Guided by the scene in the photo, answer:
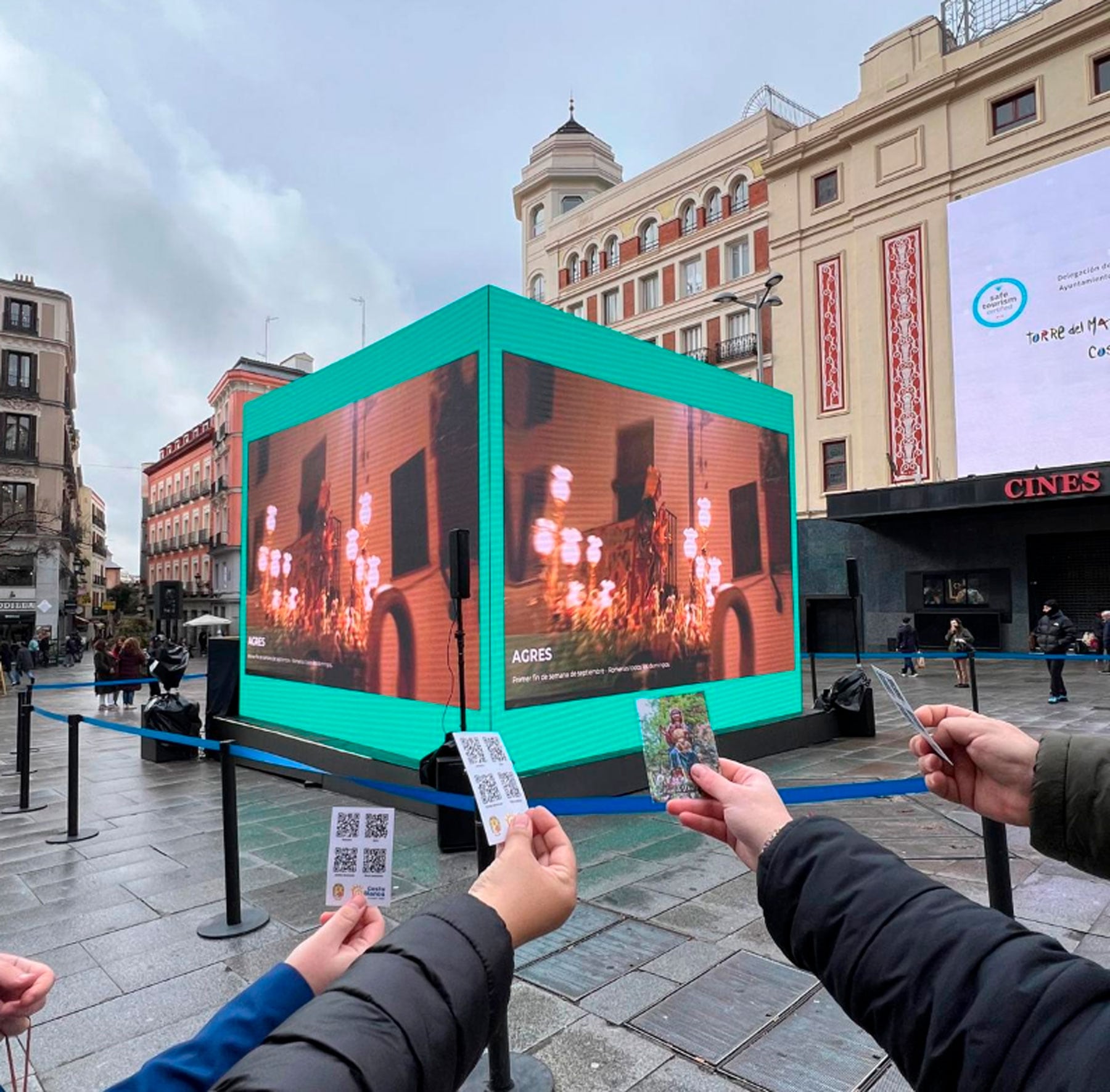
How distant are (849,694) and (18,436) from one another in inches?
1620

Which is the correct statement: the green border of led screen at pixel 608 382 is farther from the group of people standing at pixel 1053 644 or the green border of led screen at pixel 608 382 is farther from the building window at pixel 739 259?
the building window at pixel 739 259

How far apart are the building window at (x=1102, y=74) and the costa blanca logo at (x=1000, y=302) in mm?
5030

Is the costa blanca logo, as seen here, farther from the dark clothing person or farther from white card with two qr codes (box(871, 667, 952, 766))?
white card with two qr codes (box(871, 667, 952, 766))

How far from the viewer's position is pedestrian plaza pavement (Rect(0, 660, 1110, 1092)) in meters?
3.26

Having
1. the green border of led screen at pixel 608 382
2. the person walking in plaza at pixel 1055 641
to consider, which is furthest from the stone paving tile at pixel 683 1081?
the person walking in plaza at pixel 1055 641

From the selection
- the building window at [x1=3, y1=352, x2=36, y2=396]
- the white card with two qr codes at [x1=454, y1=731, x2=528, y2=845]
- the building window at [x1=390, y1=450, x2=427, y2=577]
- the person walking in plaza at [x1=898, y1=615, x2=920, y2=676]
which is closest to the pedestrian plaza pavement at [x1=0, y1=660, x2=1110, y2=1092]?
the white card with two qr codes at [x1=454, y1=731, x2=528, y2=845]

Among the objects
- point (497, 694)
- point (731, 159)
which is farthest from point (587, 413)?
point (731, 159)

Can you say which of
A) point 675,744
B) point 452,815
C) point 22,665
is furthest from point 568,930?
point 22,665

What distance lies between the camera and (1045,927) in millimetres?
4340

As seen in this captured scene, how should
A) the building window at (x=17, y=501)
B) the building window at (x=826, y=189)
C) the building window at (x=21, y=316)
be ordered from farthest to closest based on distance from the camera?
1. the building window at (x=21, y=316)
2. the building window at (x=17, y=501)
3. the building window at (x=826, y=189)

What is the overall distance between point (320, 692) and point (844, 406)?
20333 mm

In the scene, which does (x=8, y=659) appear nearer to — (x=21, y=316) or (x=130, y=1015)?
(x=21, y=316)

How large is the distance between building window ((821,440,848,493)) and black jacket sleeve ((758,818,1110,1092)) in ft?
83.2

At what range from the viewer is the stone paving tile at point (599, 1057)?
3068 millimetres
